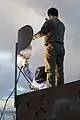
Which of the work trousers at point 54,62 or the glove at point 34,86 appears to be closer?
the work trousers at point 54,62

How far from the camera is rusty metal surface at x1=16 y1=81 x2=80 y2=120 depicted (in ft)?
15.4

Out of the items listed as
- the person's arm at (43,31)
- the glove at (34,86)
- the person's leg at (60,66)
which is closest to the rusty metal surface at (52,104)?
the glove at (34,86)

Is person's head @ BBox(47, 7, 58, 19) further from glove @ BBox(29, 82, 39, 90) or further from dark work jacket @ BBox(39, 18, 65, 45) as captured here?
glove @ BBox(29, 82, 39, 90)

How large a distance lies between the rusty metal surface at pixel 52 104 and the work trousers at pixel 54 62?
50 cm

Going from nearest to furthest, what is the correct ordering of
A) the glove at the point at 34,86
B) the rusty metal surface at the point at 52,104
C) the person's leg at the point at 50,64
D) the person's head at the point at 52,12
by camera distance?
the rusty metal surface at the point at 52,104, the person's leg at the point at 50,64, the glove at the point at 34,86, the person's head at the point at 52,12

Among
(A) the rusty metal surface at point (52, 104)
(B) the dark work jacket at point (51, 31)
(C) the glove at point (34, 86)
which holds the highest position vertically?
(B) the dark work jacket at point (51, 31)

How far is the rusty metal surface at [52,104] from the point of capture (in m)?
4.69

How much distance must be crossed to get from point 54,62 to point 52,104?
1.21 m

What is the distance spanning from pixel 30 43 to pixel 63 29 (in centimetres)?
64

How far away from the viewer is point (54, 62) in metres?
6.19

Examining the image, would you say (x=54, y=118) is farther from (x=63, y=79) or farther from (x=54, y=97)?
(x=63, y=79)

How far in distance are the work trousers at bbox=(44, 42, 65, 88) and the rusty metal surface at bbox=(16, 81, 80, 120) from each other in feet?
1.65

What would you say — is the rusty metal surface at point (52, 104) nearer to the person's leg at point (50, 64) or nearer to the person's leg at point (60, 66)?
the person's leg at point (50, 64)

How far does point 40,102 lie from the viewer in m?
5.42
